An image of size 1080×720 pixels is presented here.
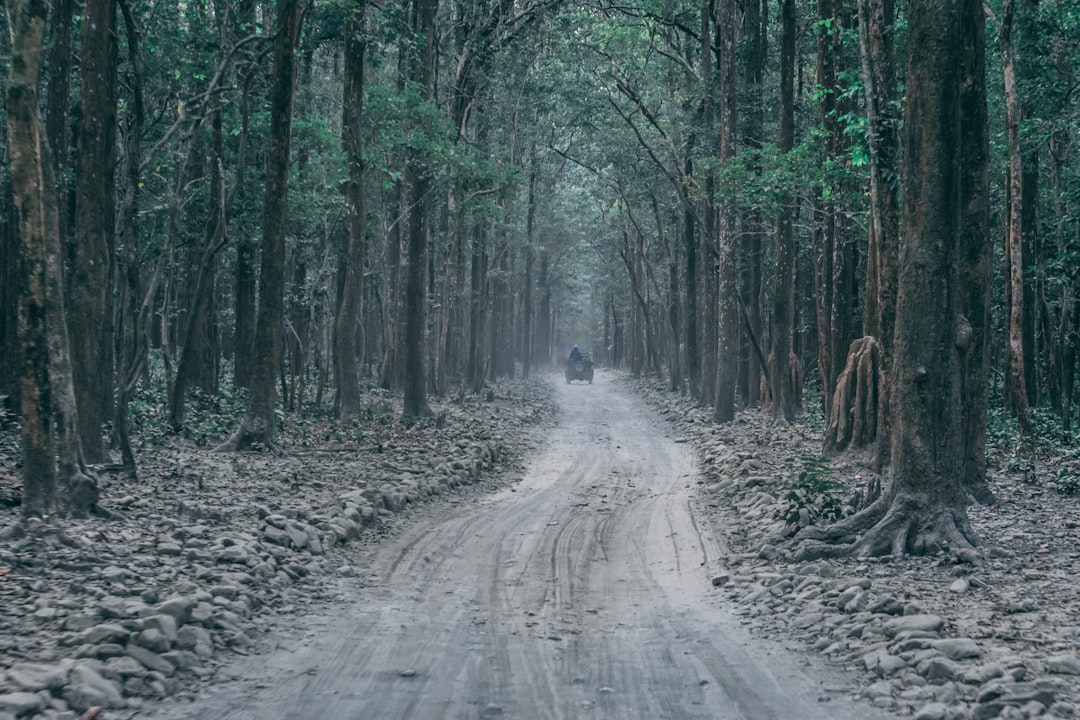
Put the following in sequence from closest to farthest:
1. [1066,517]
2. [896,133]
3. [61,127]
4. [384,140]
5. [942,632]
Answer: [942,632]
[1066,517]
[896,133]
[61,127]
[384,140]

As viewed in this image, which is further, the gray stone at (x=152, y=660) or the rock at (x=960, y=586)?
the rock at (x=960, y=586)

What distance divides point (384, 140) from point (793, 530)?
14308mm

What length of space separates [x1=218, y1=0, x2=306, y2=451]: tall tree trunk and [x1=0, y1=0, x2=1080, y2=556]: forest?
49 millimetres

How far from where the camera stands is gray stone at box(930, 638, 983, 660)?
19.1 ft

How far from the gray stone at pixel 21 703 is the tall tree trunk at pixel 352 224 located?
14.7 m

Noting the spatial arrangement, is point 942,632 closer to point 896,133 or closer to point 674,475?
point 896,133

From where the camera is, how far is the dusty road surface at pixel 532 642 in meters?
5.46

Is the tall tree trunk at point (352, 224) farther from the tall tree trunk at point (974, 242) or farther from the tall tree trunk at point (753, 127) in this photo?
the tall tree trunk at point (974, 242)

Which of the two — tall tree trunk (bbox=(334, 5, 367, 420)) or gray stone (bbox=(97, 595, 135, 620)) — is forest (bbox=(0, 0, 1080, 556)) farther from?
gray stone (bbox=(97, 595, 135, 620))

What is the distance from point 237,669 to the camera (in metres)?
6.07

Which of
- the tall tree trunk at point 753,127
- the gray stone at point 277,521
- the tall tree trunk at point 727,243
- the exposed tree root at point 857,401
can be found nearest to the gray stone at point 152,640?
the gray stone at point 277,521

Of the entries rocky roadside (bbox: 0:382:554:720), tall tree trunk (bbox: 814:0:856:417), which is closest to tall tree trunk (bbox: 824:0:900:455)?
tall tree trunk (bbox: 814:0:856:417)

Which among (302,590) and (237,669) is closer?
(237,669)

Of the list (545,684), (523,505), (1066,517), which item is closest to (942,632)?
(545,684)
